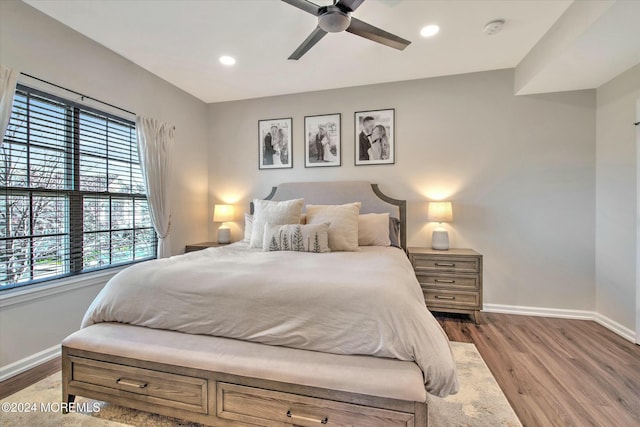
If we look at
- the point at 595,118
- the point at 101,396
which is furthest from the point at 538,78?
the point at 101,396

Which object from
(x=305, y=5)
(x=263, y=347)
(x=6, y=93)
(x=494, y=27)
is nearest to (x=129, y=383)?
(x=263, y=347)

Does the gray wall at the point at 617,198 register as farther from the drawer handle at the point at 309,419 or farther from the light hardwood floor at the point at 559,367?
the drawer handle at the point at 309,419

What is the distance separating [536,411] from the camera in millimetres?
1633

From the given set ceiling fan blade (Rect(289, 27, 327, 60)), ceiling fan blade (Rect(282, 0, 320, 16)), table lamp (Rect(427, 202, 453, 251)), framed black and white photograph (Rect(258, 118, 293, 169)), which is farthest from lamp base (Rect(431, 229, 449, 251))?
ceiling fan blade (Rect(282, 0, 320, 16))

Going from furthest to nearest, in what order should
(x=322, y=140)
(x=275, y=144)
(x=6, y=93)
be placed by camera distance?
(x=275, y=144)
(x=322, y=140)
(x=6, y=93)

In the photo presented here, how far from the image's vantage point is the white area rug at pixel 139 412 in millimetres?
1538

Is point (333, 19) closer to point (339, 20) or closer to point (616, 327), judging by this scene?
point (339, 20)

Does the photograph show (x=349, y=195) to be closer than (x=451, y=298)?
No

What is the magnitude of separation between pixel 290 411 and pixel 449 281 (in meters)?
2.25

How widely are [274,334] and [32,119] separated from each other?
2502 mm

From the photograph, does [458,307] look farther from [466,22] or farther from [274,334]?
[466,22]

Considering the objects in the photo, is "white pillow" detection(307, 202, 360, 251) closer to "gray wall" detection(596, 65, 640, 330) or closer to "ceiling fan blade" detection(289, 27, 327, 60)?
"ceiling fan blade" detection(289, 27, 327, 60)

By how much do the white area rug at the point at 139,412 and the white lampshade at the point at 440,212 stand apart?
1663 mm

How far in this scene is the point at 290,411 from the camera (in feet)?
4.28
